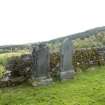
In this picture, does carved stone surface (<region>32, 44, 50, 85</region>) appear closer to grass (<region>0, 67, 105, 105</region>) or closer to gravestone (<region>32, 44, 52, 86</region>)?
gravestone (<region>32, 44, 52, 86</region>)

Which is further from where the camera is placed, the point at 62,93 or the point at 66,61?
the point at 66,61

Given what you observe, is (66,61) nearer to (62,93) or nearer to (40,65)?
(40,65)

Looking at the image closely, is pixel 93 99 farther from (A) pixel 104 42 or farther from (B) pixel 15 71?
(A) pixel 104 42

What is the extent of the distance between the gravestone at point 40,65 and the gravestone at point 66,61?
65 cm

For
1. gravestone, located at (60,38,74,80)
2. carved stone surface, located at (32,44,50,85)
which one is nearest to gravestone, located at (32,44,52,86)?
carved stone surface, located at (32,44,50,85)

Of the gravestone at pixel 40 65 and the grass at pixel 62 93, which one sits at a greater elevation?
the gravestone at pixel 40 65

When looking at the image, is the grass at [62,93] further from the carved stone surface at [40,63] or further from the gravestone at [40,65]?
the carved stone surface at [40,63]

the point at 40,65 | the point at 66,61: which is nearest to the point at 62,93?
the point at 40,65

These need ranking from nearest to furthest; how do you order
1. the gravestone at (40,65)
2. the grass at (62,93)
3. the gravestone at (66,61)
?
1. the grass at (62,93)
2. the gravestone at (40,65)
3. the gravestone at (66,61)

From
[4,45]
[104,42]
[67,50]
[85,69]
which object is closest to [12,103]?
[4,45]

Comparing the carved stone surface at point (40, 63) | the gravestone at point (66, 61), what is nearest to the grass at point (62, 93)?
the gravestone at point (66, 61)

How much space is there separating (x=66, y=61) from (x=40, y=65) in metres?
1.11

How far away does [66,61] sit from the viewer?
10094 millimetres

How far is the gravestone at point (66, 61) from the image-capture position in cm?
995
